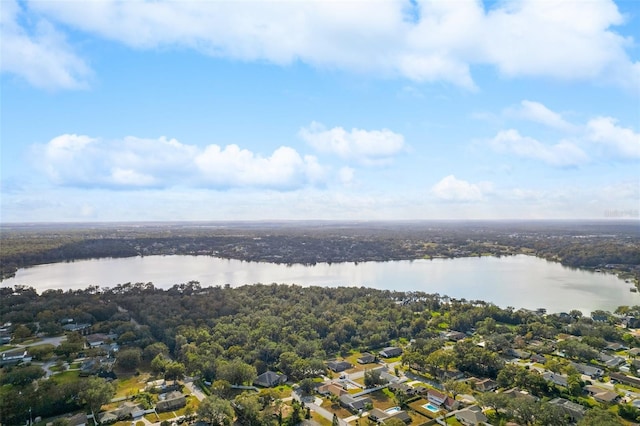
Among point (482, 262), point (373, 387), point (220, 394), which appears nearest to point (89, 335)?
point (220, 394)

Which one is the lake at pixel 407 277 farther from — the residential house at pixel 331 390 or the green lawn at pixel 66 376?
the green lawn at pixel 66 376

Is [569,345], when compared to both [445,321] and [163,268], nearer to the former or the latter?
[445,321]

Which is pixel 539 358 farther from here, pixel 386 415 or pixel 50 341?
pixel 50 341

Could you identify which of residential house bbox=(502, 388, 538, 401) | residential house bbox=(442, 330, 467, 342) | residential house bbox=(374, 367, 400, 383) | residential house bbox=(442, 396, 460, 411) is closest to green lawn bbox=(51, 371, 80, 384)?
residential house bbox=(374, 367, 400, 383)

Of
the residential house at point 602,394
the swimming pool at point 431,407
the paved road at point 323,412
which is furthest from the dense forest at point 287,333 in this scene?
the paved road at point 323,412

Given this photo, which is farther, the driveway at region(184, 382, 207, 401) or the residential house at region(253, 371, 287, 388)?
the residential house at region(253, 371, 287, 388)

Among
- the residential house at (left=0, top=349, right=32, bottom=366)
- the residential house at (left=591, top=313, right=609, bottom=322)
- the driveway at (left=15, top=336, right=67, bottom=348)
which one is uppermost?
the residential house at (left=591, top=313, right=609, bottom=322)

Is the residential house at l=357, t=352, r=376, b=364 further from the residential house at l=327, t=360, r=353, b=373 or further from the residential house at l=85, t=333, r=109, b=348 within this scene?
the residential house at l=85, t=333, r=109, b=348
